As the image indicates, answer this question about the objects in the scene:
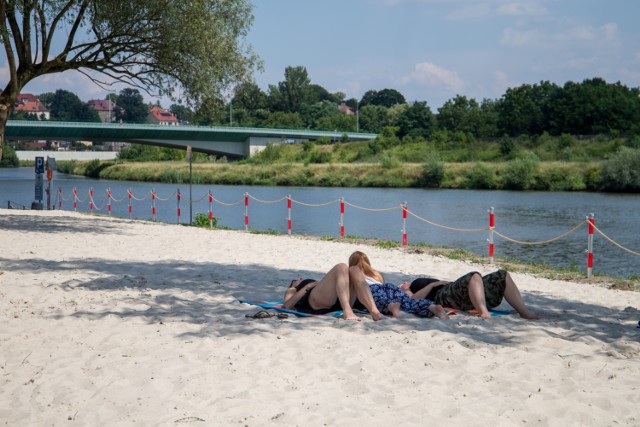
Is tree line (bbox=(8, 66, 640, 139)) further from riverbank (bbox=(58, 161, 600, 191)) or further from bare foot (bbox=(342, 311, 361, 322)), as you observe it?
bare foot (bbox=(342, 311, 361, 322))

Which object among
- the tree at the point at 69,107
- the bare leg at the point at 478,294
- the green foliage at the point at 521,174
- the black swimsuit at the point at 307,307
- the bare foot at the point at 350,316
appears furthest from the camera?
the tree at the point at 69,107

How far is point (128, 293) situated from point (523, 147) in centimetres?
6084

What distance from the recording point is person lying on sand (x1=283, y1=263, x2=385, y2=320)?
735cm

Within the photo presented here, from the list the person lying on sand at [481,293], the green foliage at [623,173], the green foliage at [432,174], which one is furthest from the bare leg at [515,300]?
the green foliage at [432,174]

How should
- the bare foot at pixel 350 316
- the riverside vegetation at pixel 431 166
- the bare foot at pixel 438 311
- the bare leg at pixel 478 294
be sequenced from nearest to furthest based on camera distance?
the bare foot at pixel 350 316 → the bare foot at pixel 438 311 → the bare leg at pixel 478 294 → the riverside vegetation at pixel 431 166

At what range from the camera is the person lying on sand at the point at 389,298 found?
751 centimetres

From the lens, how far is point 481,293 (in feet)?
24.8

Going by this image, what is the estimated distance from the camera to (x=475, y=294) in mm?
7551

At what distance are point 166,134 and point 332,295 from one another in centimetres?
5861

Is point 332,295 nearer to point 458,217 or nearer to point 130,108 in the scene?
point 458,217

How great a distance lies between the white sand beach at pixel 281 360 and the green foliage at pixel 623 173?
41.2m

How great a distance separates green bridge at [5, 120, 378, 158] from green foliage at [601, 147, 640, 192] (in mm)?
34595

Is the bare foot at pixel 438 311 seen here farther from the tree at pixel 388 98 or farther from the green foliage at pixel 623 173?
the tree at pixel 388 98

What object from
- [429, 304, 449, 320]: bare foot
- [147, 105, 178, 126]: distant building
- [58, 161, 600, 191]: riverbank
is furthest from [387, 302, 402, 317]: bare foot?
[147, 105, 178, 126]: distant building
